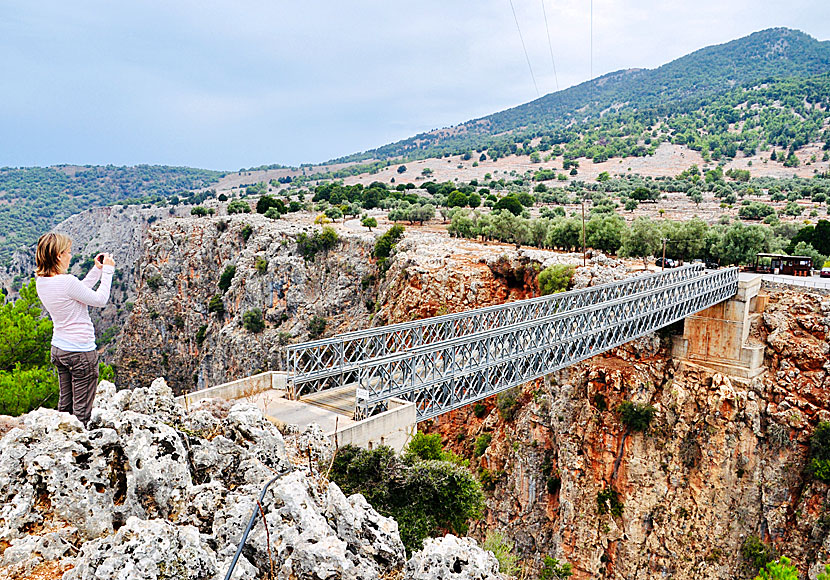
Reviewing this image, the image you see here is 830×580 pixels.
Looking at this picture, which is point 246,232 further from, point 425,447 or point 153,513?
point 153,513

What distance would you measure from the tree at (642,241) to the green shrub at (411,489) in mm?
25596

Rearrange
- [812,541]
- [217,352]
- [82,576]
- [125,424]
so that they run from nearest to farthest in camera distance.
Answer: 1. [82,576]
2. [125,424]
3. [812,541]
4. [217,352]

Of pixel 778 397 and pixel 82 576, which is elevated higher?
pixel 82 576

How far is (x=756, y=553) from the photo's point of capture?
23047mm

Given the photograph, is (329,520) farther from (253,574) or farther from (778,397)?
(778,397)

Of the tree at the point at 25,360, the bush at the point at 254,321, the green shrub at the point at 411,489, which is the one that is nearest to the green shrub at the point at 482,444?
the green shrub at the point at 411,489

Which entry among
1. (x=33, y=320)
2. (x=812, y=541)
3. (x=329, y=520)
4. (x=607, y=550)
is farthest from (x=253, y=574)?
(x=812, y=541)

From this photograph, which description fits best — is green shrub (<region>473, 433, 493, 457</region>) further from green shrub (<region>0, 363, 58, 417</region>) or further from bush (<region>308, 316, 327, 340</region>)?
green shrub (<region>0, 363, 58, 417</region>)

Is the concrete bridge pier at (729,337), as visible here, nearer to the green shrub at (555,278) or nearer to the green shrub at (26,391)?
the green shrub at (555,278)

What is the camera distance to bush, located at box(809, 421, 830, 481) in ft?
72.8

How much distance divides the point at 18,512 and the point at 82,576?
1329 millimetres

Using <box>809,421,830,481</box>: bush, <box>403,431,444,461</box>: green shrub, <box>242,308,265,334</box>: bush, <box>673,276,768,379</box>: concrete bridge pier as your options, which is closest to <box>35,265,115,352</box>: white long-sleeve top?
<box>403,431,444,461</box>: green shrub

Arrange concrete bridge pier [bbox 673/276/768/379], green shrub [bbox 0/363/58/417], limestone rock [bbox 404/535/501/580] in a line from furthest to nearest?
concrete bridge pier [bbox 673/276/768/379] → green shrub [bbox 0/363/58/417] → limestone rock [bbox 404/535/501/580]

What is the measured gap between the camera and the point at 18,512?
5.00 metres
